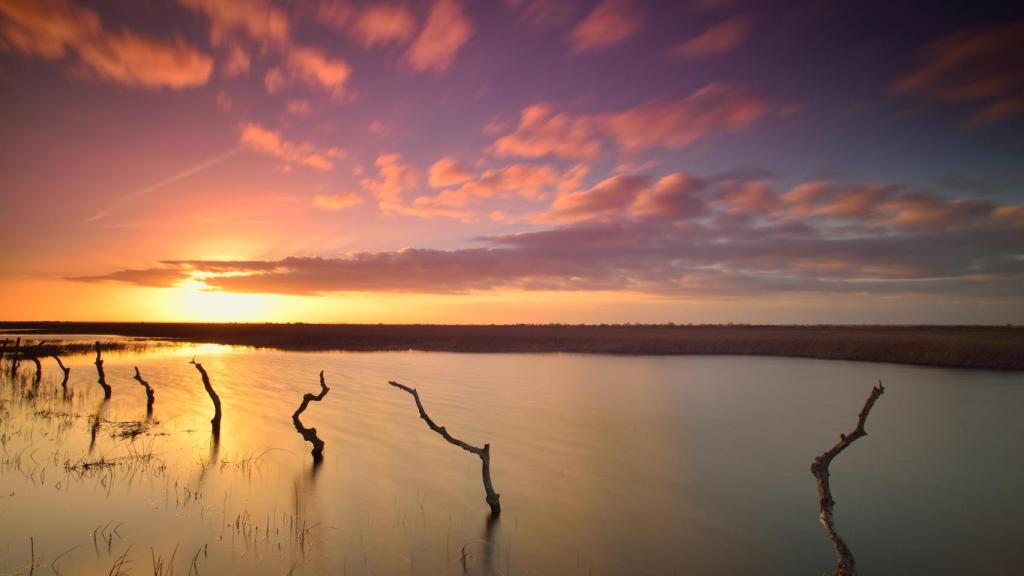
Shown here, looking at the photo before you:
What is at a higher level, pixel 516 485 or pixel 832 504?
pixel 832 504

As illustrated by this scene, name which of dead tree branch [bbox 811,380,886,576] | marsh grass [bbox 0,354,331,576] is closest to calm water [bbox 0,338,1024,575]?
marsh grass [bbox 0,354,331,576]

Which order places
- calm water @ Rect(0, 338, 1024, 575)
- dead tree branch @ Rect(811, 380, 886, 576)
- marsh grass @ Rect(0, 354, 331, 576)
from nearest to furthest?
dead tree branch @ Rect(811, 380, 886, 576) → marsh grass @ Rect(0, 354, 331, 576) → calm water @ Rect(0, 338, 1024, 575)

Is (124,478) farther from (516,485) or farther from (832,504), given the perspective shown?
(832,504)

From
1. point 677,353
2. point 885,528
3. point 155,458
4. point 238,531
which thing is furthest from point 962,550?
point 677,353

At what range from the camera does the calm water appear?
984 cm

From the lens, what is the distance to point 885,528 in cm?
1163

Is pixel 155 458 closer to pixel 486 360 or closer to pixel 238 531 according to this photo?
pixel 238 531

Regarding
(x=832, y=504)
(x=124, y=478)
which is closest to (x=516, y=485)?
(x=832, y=504)

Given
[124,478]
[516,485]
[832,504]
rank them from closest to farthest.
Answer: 1. [832,504]
2. [124,478]
3. [516,485]

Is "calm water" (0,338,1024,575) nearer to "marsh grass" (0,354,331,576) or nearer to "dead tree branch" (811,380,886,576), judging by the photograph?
"marsh grass" (0,354,331,576)

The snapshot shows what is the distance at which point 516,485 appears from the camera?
14.4 m

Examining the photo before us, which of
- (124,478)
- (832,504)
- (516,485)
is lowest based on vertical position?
(516,485)

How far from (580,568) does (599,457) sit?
8.27 metres

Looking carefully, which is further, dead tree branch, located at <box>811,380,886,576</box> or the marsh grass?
the marsh grass
